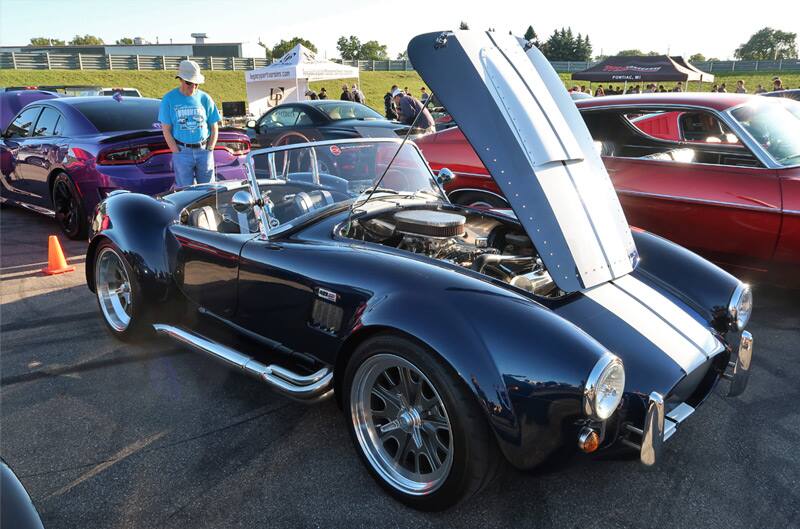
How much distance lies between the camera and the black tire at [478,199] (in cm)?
543

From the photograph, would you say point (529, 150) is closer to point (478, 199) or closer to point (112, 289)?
point (478, 199)

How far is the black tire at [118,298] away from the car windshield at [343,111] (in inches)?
249

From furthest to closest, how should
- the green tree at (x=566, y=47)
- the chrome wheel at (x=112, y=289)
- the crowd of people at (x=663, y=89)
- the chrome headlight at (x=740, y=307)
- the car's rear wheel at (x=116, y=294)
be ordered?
the green tree at (x=566, y=47) → the crowd of people at (x=663, y=89) → the chrome wheel at (x=112, y=289) → the car's rear wheel at (x=116, y=294) → the chrome headlight at (x=740, y=307)

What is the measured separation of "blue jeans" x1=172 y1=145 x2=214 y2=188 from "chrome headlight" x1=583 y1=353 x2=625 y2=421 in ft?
16.1

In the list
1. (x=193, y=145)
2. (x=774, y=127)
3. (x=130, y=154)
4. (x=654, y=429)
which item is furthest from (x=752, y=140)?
(x=130, y=154)

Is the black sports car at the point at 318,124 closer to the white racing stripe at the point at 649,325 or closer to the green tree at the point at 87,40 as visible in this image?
the white racing stripe at the point at 649,325

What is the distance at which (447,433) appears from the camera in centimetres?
226

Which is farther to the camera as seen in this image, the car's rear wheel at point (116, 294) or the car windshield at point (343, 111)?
the car windshield at point (343, 111)

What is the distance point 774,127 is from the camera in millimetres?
4516

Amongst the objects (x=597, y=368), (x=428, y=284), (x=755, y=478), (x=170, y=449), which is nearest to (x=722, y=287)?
(x=755, y=478)

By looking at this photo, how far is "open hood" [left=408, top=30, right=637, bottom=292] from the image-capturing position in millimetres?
2504

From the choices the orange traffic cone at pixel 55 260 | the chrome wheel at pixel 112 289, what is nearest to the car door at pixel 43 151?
the orange traffic cone at pixel 55 260

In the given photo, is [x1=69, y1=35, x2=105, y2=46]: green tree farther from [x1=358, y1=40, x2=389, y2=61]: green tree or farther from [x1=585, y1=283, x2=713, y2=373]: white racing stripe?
[x1=585, y1=283, x2=713, y2=373]: white racing stripe

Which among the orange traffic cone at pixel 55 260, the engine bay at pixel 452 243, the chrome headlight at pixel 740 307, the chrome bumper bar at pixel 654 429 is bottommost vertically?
the orange traffic cone at pixel 55 260
